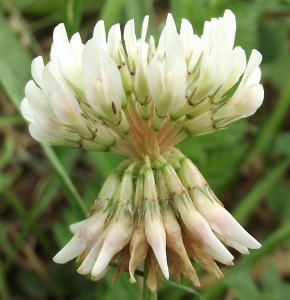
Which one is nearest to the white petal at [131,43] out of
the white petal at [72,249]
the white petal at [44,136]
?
the white petal at [44,136]

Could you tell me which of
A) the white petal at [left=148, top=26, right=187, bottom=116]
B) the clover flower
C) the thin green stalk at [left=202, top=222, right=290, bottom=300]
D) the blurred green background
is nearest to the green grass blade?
the blurred green background

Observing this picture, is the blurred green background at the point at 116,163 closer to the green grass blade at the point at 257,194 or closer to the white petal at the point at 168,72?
the green grass blade at the point at 257,194

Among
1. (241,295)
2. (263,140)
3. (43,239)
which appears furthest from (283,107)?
(43,239)

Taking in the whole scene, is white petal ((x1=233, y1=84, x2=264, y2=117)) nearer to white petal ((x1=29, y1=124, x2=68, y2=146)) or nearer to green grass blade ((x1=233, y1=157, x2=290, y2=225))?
white petal ((x1=29, y1=124, x2=68, y2=146))

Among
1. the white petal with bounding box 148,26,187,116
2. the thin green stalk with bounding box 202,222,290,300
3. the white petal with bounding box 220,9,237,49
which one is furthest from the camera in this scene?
the thin green stalk with bounding box 202,222,290,300

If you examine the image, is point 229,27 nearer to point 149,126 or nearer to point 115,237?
point 149,126
